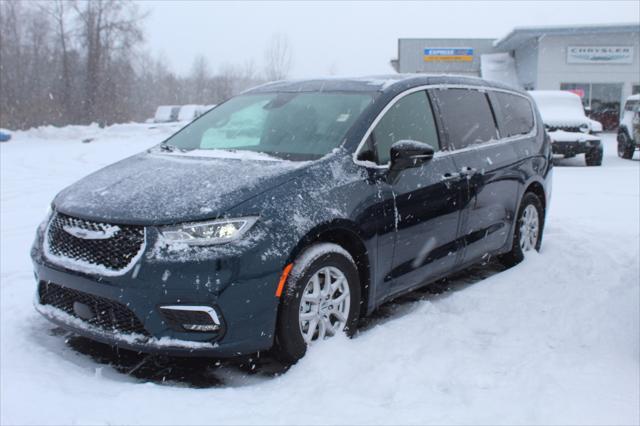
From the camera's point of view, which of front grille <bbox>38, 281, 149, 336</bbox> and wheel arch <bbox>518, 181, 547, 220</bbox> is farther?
wheel arch <bbox>518, 181, 547, 220</bbox>

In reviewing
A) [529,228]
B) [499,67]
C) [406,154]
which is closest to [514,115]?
[529,228]

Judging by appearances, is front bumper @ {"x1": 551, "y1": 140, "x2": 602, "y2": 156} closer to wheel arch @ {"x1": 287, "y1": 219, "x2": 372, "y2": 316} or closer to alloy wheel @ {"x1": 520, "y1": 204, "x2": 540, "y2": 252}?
alloy wheel @ {"x1": 520, "y1": 204, "x2": 540, "y2": 252}

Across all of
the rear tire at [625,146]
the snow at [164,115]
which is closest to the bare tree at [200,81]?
the snow at [164,115]

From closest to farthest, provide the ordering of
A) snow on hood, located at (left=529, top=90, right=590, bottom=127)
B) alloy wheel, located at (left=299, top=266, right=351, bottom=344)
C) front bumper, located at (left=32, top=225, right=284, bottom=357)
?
1. front bumper, located at (left=32, top=225, right=284, bottom=357)
2. alloy wheel, located at (left=299, top=266, right=351, bottom=344)
3. snow on hood, located at (left=529, top=90, right=590, bottom=127)

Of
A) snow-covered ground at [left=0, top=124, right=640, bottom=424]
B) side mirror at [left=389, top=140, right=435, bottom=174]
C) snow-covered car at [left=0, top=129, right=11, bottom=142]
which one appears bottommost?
snow-covered ground at [left=0, top=124, right=640, bottom=424]

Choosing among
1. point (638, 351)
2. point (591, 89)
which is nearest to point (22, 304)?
point (638, 351)

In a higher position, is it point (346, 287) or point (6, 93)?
point (6, 93)

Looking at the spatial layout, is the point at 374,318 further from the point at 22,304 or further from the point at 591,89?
the point at 591,89

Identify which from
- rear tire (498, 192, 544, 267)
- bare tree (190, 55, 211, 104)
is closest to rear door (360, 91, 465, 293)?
rear tire (498, 192, 544, 267)

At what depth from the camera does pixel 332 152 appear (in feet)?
12.7

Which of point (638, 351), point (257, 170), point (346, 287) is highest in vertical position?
point (257, 170)

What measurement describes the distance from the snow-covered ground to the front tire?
95 mm

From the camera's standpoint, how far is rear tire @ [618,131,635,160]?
17.7 metres

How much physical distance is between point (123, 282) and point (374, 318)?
1.90 meters
